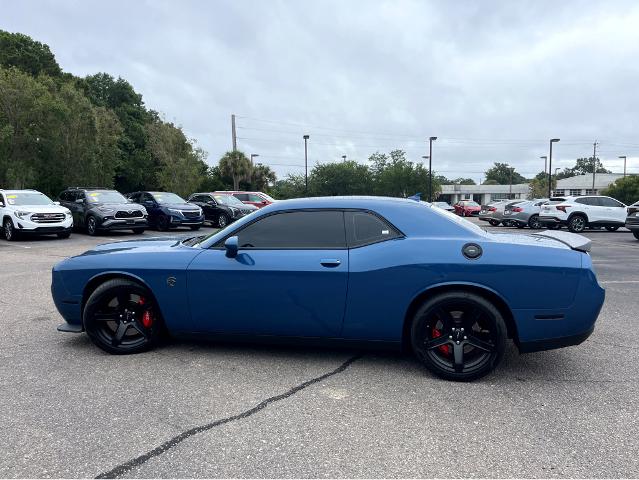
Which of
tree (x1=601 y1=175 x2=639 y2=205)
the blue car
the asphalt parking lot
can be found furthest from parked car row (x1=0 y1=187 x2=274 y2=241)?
tree (x1=601 y1=175 x2=639 y2=205)

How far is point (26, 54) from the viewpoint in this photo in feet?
140

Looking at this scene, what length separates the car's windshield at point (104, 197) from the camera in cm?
1645

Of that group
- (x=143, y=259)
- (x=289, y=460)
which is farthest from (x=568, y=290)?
(x=143, y=259)

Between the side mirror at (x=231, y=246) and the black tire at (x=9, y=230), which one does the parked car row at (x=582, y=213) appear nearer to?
the side mirror at (x=231, y=246)

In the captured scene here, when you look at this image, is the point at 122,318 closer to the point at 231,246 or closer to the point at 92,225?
the point at 231,246

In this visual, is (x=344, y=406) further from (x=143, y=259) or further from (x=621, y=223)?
(x=621, y=223)

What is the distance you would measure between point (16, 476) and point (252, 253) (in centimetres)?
215

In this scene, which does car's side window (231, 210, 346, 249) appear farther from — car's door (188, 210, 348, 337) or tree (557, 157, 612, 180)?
tree (557, 157, 612, 180)

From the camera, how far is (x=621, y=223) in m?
19.7

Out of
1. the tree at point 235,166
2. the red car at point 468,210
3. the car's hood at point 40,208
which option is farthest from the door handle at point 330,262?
the red car at point 468,210

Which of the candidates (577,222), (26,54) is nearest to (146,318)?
(577,222)

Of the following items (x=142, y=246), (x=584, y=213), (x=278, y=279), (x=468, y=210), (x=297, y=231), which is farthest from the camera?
(x=468, y=210)

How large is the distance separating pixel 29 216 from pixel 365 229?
13761mm

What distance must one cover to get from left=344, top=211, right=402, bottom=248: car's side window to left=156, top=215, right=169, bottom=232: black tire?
15103mm
